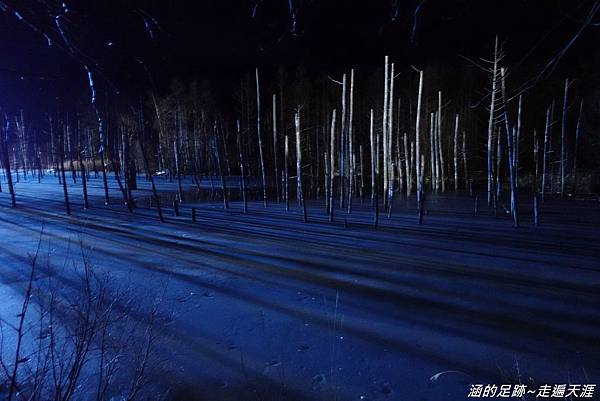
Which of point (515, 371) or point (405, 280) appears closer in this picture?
point (515, 371)

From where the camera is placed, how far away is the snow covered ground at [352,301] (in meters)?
3.17

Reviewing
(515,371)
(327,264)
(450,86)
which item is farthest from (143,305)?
(450,86)

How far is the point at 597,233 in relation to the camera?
917cm

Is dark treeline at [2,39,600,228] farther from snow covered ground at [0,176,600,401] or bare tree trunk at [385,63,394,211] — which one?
snow covered ground at [0,176,600,401]

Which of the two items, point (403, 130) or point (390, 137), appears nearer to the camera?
point (390, 137)

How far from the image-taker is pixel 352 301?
491 centimetres

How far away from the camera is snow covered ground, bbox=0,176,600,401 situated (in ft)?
10.4

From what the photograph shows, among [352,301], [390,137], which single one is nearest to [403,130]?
[390,137]

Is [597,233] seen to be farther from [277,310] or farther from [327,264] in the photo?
[277,310]

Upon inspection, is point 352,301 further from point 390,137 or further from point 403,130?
point 403,130

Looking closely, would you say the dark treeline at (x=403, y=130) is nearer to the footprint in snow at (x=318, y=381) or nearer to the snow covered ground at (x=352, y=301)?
the snow covered ground at (x=352, y=301)

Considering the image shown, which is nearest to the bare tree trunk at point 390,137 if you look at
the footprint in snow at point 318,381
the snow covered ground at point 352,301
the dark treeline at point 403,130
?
the snow covered ground at point 352,301

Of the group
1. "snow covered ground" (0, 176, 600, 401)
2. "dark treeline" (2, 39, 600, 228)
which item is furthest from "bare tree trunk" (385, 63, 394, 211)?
"dark treeline" (2, 39, 600, 228)

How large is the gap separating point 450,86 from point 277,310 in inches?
1066
